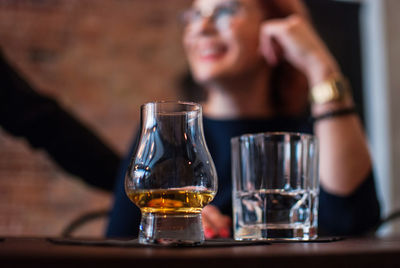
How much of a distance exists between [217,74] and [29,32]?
4.95 ft

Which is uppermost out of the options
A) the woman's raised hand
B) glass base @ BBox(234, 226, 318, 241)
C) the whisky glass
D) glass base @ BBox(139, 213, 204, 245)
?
the woman's raised hand

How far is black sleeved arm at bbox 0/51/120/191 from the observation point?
1.22 m

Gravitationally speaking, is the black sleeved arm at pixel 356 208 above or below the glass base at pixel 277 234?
below

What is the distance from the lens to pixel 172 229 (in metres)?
0.44

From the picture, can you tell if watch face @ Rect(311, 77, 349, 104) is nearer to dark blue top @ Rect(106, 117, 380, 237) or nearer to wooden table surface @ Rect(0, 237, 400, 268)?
dark blue top @ Rect(106, 117, 380, 237)

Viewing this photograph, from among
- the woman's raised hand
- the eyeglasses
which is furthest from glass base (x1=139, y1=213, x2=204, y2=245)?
the eyeglasses

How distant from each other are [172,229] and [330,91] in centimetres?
88

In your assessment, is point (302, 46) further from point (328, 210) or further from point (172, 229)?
point (172, 229)

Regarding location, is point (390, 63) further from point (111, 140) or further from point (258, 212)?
point (258, 212)

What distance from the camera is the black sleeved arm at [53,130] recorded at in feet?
4.01

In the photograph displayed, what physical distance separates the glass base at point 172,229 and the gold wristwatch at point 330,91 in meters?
0.85

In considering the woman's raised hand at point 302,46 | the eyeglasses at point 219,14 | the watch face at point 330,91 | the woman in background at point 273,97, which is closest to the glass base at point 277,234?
the woman in background at point 273,97

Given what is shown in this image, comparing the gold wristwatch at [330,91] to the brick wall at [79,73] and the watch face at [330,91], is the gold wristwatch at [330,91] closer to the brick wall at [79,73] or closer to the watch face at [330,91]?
the watch face at [330,91]

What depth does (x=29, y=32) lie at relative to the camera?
2.50 meters
